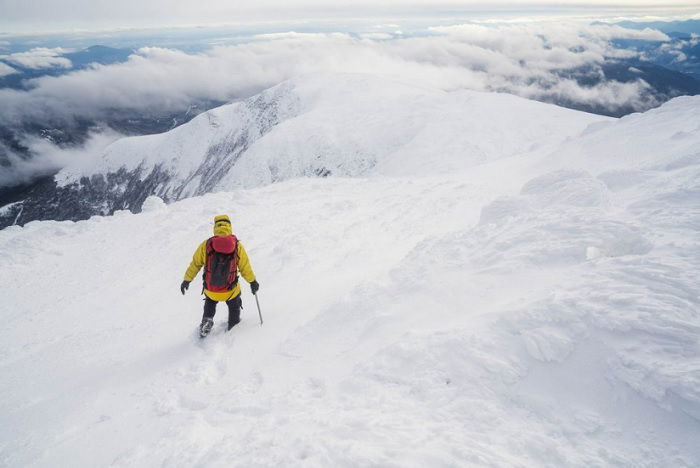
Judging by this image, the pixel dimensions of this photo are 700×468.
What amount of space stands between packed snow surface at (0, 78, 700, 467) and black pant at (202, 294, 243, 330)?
0.23 metres

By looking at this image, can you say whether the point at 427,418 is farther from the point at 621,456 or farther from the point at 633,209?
the point at 633,209

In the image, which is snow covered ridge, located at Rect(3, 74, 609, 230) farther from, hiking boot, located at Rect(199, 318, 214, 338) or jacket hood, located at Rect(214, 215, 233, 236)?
hiking boot, located at Rect(199, 318, 214, 338)

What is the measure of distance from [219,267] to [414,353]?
398 centimetres

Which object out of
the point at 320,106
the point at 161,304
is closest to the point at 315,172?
the point at 320,106

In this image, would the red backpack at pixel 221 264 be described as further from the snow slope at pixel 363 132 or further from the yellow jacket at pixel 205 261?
the snow slope at pixel 363 132

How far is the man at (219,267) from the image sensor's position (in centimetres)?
678

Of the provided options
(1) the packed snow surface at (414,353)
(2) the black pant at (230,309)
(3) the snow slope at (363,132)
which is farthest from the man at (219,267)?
(3) the snow slope at (363,132)

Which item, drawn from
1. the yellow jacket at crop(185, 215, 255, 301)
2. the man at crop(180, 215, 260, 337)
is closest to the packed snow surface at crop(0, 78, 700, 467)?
the man at crop(180, 215, 260, 337)

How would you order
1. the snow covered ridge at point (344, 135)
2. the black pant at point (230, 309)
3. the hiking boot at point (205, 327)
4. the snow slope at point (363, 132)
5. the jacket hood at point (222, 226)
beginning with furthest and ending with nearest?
the snow covered ridge at point (344, 135)
the snow slope at point (363, 132)
the black pant at point (230, 309)
the hiking boot at point (205, 327)
the jacket hood at point (222, 226)

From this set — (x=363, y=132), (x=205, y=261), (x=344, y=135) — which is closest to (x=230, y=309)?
(x=205, y=261)

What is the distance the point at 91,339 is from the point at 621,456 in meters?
9.18

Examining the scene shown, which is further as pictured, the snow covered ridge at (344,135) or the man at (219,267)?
the snow covered ridge at (344,135)

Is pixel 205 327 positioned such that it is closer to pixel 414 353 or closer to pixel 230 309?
pixel 230 309

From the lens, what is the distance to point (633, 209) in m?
7.51
